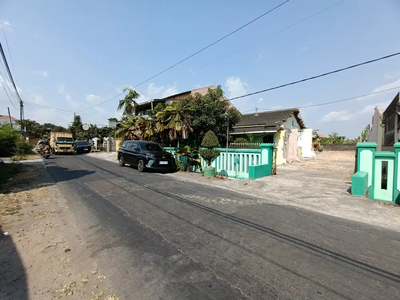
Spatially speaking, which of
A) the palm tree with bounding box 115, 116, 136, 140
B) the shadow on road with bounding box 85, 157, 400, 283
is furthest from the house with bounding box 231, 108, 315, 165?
the shadow on road with bounding box 85, 157, 400, 283

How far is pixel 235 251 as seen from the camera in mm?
3209

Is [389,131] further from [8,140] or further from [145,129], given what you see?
[8,140]

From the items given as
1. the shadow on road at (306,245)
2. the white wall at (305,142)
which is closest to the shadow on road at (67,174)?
the shadow on road at (306,245)

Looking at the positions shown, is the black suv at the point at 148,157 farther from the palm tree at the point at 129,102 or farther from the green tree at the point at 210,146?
the palm tree at the point at 129,102

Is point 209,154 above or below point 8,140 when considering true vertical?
below

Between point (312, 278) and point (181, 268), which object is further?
point (181, 268)

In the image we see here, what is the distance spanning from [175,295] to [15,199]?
6355 millimetres

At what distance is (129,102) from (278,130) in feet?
58.9

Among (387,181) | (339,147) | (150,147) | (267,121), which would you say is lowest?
(387,181)

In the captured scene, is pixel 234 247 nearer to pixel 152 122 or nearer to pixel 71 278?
pixel 71 278

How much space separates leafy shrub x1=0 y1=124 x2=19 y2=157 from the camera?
617 inches

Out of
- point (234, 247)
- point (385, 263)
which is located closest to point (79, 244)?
point (234, 247)

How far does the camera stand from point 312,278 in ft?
8.42

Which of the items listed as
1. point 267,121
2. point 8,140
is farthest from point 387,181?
point 8,140
